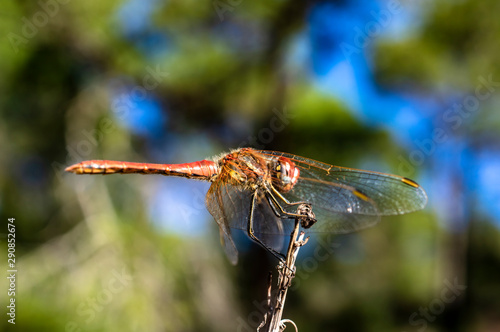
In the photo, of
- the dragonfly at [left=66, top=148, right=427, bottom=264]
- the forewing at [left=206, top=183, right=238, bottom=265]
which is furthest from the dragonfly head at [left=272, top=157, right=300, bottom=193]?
the forewing at [left=206, top=183, right=238, bottom=265]

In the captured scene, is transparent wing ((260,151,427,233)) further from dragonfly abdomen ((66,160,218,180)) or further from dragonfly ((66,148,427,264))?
dragonfly abdomen ((66,160,218,180))

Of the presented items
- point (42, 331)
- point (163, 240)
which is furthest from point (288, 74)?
point (42, 331)

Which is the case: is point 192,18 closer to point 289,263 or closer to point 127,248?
point 127,248

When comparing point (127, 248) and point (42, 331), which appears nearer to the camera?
point (42, 331)

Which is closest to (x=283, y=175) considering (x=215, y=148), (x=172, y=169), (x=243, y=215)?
(x=243, y=215)

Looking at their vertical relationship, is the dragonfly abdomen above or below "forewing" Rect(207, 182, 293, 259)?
above

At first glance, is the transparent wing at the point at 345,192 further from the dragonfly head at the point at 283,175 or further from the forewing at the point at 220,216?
the forewing at the point at 220,216

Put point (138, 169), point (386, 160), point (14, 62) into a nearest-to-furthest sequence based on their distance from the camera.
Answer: point (138, 169), point (14, 62), point (386, 160)
